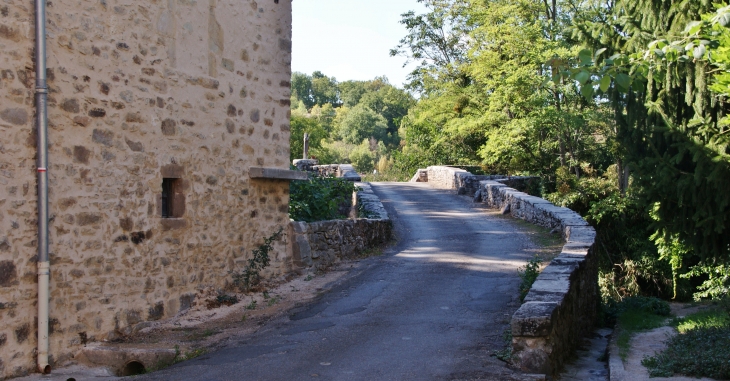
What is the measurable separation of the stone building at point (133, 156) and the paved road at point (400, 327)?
1283 mm

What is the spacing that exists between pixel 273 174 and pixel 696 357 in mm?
5856

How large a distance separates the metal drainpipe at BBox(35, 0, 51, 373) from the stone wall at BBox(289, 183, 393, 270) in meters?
4.66

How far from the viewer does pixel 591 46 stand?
38.3ft

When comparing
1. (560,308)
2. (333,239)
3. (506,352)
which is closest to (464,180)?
(333,239)

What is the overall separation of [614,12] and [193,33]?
739 centimetres

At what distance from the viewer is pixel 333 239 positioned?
11.6m

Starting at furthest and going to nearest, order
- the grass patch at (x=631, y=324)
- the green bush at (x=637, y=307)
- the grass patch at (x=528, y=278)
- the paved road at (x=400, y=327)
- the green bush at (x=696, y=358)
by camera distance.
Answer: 1. the green bush at (x=637, y=307)
2. the grass patch at (x=631, y=324)
3. the grass patch at (x=528, y=278)
4. the green bush at (x=696, y=358)
5. the paved road at (x=400, y=327)

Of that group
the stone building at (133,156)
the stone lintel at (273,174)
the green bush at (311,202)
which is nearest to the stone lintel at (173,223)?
the stone building at (133,156)

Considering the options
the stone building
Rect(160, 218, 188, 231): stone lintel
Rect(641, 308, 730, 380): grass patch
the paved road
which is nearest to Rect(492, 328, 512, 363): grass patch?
the paved road

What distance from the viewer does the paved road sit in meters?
5.83

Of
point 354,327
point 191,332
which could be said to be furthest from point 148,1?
point 354,327

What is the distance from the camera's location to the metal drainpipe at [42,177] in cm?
611

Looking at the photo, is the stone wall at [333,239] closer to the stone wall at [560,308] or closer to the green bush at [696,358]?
the stone wall at [560,308]

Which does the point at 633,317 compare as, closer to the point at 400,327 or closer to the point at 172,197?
the point at 400,327
